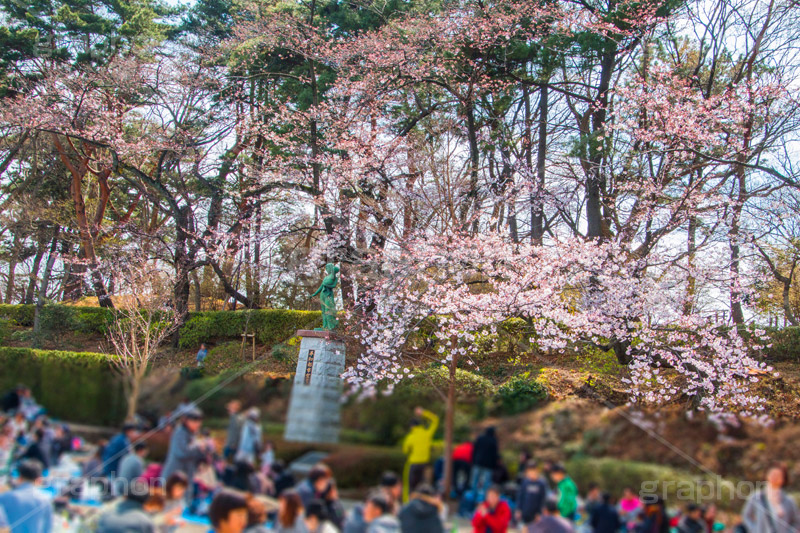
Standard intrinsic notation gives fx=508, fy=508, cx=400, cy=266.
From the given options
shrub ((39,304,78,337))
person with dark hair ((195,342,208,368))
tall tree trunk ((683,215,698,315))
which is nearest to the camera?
tall tree trunk ((683,215,698,315))

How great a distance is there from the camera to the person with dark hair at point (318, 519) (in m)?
1.37

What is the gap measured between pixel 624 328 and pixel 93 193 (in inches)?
756

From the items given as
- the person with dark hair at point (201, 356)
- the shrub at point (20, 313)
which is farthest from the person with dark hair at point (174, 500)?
the shrub at point (20, 313)

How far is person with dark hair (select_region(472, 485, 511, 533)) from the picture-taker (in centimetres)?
144

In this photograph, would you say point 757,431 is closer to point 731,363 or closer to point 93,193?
point 731,363

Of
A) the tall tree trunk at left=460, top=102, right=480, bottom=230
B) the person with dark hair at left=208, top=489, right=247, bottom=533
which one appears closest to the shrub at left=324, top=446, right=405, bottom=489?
the person with dark hair at left=208, top=489, right=247, bottom=533

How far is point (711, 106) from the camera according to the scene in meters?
9.16

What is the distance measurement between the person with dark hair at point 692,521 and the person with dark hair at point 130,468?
155 centimetres

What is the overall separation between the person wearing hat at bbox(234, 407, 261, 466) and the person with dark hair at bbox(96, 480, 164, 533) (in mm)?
241

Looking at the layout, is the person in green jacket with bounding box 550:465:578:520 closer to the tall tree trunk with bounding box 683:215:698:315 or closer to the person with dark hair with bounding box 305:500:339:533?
the person with dark hair with bounding box 305:500:339:533

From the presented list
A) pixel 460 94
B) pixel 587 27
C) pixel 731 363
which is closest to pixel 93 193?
pixel 460 94

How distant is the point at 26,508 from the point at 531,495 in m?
1.38

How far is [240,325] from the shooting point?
15781 mm

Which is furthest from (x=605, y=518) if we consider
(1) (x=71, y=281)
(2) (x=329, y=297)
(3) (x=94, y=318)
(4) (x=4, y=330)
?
(1) (x=71, y=281)
